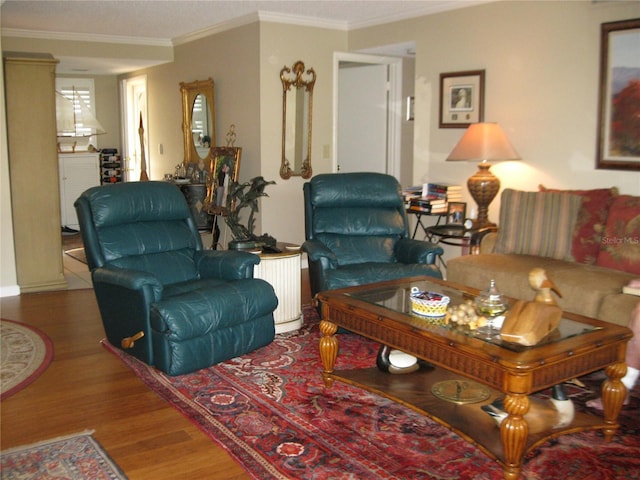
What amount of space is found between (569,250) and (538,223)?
28 cm

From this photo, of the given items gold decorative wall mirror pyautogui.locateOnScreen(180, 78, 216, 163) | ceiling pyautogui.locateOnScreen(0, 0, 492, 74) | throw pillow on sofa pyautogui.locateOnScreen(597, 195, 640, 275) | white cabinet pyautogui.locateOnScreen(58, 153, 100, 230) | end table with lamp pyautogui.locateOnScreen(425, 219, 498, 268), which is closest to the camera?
throw pillow on sofa pyautogui.locateOnScreen(597, 195, 640, 275)

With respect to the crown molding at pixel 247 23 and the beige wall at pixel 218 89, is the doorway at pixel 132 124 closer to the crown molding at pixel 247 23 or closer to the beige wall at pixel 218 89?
the beige wall at pixel 218 89

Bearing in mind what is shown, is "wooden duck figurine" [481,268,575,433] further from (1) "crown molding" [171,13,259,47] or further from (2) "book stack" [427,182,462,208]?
(1) "crown molding" [171,13,259,47]

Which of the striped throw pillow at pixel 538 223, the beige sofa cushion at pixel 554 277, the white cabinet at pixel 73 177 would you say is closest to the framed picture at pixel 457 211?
the striped throw pillow at pixel 538 223

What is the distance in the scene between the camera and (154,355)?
12.0ft

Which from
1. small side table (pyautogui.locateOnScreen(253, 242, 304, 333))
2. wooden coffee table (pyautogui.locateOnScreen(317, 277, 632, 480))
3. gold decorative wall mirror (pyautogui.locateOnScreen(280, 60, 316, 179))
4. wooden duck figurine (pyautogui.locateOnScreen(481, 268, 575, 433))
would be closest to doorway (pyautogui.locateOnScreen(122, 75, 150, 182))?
gold decorative wall mirror (pyautogui.locateOnScreen(280, 60, 316, 179))

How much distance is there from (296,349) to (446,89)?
2.78 m

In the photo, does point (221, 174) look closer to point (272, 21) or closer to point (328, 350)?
point (272, 21)

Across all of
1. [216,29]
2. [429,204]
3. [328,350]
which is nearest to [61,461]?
[328,350]

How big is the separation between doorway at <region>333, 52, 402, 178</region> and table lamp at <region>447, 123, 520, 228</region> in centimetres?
187

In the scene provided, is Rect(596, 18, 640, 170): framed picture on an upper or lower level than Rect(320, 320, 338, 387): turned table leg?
upper

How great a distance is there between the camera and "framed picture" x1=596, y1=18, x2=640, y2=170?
4395mm

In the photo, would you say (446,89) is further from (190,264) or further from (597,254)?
(190,264)

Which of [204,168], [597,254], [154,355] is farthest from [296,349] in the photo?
[204,168]
